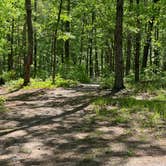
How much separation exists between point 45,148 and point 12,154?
748 millimetres

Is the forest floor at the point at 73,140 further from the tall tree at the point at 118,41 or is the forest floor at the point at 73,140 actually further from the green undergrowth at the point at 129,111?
the tall tree at the point at 118,41

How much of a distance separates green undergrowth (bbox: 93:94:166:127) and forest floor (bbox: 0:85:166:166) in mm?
305

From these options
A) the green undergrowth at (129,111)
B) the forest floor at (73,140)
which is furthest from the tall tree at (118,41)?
the forest floor at (73,140)

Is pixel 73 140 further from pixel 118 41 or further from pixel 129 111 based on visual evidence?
pixel 118 41

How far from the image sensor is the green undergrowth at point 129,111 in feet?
35.2

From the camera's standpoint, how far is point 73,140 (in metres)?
8.88

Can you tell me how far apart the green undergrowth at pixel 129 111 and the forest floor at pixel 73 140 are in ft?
1.00

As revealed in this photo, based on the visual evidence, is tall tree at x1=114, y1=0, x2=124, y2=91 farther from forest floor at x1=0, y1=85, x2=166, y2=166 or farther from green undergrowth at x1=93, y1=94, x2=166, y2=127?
forest floor at x1=0, y1=85, x2=166, y2=166

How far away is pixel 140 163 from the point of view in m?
7.00

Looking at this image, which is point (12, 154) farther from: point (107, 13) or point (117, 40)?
point (107, 13)

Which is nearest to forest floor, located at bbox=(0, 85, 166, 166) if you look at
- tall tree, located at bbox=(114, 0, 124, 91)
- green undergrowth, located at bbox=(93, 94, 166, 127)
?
green undergrowth, located at bbox=(93, 94, 166, 127)

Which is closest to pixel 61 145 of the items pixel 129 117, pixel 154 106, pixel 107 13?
pixel 129 117

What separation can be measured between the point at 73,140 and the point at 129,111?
3.47 meters

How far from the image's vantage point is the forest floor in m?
7.36
